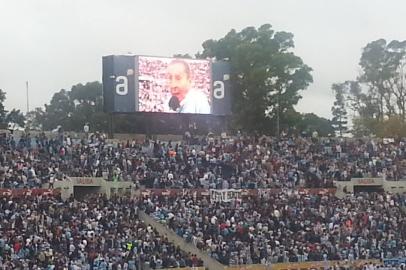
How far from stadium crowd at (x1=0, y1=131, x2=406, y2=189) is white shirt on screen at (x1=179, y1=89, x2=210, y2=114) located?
1.85 meters

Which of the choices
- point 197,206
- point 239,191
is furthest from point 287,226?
point 197,206

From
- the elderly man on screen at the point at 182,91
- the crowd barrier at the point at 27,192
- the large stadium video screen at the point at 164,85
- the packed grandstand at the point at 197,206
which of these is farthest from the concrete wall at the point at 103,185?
the elderly man on screen at the point at 182,91

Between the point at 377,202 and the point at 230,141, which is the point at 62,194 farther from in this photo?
the point at 377,202

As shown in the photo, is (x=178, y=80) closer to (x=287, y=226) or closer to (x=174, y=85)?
(x=174, y=85)

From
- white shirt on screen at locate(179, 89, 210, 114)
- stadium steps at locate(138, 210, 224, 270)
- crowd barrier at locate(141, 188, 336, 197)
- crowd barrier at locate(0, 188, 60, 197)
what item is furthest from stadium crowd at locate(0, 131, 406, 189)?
stadium steps at locate(138, 210, 224, 270)

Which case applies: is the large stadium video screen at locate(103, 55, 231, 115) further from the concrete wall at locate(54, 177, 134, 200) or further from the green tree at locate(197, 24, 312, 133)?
the green tree at locate(197, 24, 312, 133)

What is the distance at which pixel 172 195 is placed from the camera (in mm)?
40375

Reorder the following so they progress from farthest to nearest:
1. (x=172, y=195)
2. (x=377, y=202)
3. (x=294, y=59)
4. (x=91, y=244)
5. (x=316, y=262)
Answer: (x=294, y=59)
(x=377, y=202)
(x=172, y=195)
(x=316, y=262)
(x=91, y=244)

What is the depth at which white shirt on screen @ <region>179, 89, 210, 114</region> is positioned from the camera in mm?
47469

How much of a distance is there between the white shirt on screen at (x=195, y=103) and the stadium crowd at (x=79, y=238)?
445 inches

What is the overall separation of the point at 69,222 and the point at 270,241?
861cm

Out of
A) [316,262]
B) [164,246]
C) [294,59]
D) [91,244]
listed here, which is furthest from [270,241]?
[294,59]

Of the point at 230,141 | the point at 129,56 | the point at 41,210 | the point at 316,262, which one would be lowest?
the point at 316,262

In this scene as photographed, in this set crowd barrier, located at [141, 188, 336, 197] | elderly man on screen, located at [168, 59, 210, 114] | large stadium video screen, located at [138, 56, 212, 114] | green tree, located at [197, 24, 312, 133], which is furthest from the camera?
green tree, located at [197, 24, 312, 133]
